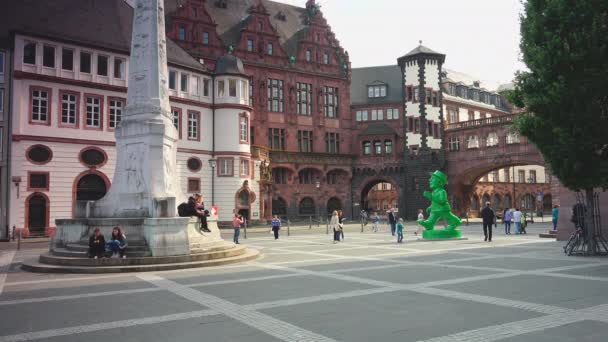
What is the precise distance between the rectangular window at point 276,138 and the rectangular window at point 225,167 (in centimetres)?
956

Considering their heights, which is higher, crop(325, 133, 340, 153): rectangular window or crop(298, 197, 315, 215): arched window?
crop(325, 133, 340, 153): rectangular window

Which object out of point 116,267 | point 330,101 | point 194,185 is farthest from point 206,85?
point 116,267

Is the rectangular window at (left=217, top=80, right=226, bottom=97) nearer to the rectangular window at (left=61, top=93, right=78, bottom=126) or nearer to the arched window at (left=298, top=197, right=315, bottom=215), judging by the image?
the rectangular window at (left=61, top=93, right=78, bottom=126)

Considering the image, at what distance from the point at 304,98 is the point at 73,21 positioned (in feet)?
82.1

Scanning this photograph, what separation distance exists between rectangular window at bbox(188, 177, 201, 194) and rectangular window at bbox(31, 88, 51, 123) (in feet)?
38.8

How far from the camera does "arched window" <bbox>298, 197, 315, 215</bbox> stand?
5288 cm

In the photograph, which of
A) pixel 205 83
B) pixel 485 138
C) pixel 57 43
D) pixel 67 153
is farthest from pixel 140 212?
pixel 485 138

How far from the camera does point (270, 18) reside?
5588 cm

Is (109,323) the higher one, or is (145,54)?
(145,54)

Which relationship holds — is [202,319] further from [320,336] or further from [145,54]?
[145,54]

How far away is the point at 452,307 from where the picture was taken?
8305 millimetres

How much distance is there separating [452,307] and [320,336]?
2922 millimetres

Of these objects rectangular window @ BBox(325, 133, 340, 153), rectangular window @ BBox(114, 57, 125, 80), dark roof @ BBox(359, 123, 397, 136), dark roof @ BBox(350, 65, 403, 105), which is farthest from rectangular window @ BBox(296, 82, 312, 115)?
rectangular window @ BBox(114, 57, 125, 80)

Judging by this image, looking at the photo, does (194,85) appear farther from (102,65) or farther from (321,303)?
(321,303)
